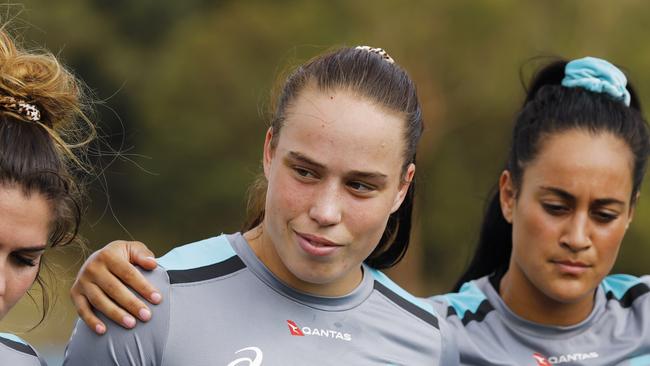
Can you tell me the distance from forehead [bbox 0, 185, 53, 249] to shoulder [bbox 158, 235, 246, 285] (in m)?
0.36

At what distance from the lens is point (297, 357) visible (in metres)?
2.94

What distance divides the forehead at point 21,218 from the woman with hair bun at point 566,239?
153cm

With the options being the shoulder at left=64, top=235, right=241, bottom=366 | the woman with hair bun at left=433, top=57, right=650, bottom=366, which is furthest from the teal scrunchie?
the shoulder at left=64, top=235, right=241, bottom=366

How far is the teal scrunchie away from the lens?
4.04 meters

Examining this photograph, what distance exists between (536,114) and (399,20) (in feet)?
33.4

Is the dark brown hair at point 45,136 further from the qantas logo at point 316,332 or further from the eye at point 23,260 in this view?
the qantas logo at point 316,332

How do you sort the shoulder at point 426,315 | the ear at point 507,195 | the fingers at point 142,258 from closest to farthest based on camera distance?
the fingers at point 142,258, the shoulder at point 426,315, the ear at point 507,195

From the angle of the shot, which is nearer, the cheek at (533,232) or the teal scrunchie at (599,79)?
the cheek at (533,232)

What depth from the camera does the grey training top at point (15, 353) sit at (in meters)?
2.77

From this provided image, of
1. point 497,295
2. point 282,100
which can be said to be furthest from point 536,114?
point 282,100

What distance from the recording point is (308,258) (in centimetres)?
294

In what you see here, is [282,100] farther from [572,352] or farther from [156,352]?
[572,352]

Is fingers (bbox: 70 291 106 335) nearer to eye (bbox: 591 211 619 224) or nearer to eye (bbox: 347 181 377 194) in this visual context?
eye (bbox: 347 181 377 194)

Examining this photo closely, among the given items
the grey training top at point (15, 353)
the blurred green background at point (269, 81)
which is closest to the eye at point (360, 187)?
the grey training top at point (15, 353)
